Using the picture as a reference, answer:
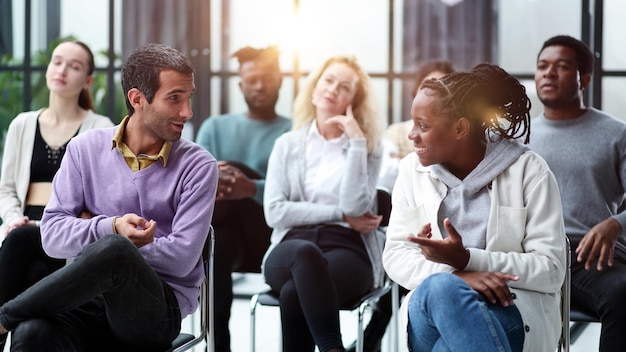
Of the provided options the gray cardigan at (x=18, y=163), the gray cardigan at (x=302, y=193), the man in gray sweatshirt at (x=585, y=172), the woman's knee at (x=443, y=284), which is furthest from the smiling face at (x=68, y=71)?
the woman's knee at (x=443, y=284)

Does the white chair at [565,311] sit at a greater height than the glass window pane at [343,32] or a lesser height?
lesser

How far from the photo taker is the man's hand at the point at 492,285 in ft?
6.79

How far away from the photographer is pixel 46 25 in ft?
16.2

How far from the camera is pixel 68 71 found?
3.33 metres

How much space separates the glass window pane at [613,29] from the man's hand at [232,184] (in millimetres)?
2029

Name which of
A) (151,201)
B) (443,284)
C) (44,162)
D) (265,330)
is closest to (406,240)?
(443,284)

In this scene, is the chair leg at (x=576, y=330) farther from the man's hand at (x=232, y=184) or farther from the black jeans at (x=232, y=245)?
the man's hand at (x=232, y=184)

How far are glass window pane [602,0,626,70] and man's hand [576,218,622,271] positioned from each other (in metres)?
1.89

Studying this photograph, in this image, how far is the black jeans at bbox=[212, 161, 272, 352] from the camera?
318 centimetres

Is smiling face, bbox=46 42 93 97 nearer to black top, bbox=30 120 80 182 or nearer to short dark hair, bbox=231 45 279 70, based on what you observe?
black top, bbox=30 120 80 182

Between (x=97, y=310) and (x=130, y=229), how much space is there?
0.80ft

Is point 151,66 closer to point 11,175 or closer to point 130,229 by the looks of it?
point 130,229

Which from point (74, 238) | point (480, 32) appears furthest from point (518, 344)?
point (480, 32)

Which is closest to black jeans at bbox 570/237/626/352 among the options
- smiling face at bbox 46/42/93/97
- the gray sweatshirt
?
the gray sweatshirt
